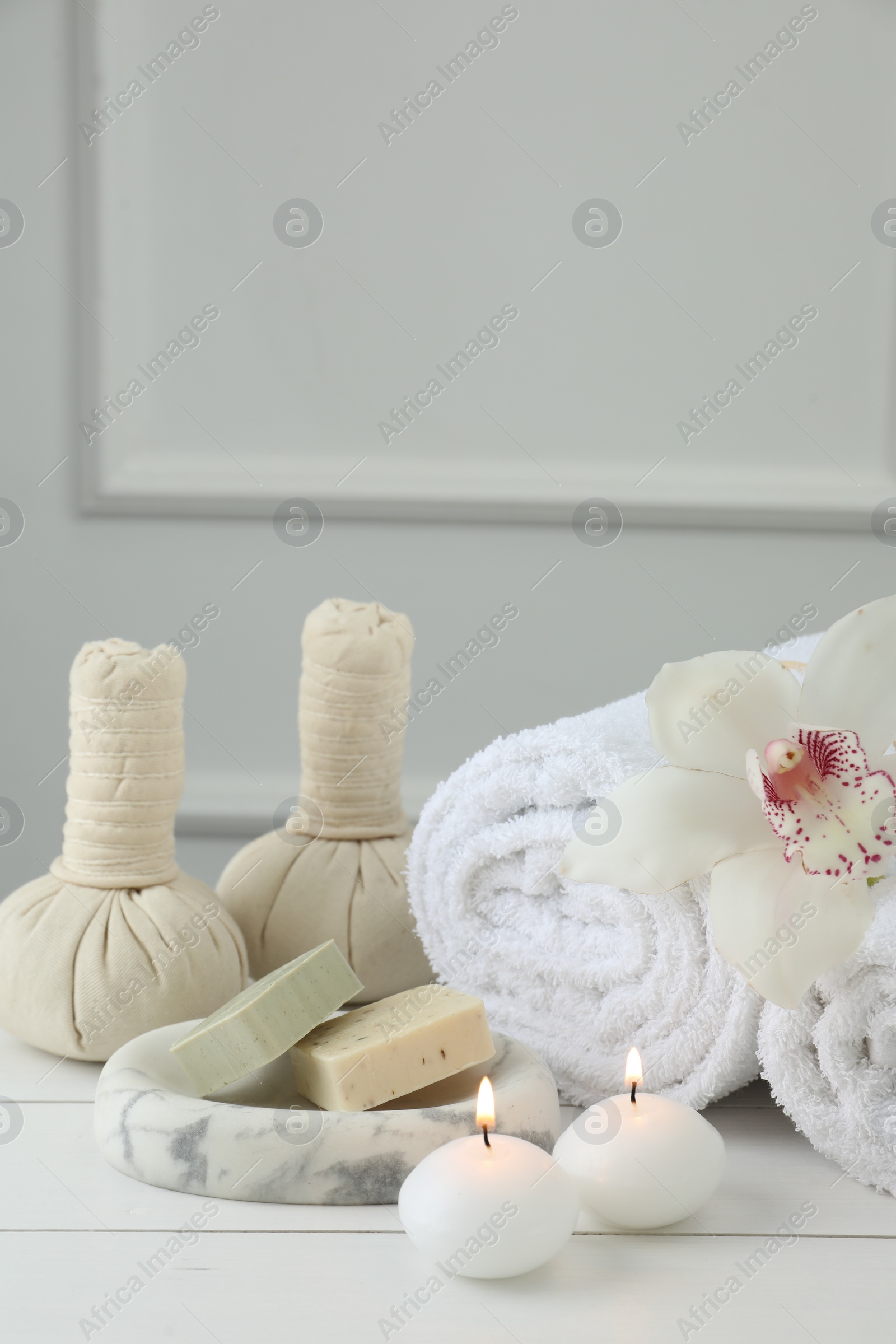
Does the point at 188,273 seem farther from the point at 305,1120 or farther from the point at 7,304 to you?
the point at 305,1120

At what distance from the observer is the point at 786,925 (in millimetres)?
406

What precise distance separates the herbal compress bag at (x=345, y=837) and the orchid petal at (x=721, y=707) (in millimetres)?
217

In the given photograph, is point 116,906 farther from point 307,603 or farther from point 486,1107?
point 307,603

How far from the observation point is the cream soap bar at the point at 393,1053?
427 mm

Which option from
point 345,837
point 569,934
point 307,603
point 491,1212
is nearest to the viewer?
point 491,1212

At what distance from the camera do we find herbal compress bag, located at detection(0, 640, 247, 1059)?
0.52 meters

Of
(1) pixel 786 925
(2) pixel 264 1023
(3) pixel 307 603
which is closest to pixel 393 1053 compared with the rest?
(2) pixel 264 1023

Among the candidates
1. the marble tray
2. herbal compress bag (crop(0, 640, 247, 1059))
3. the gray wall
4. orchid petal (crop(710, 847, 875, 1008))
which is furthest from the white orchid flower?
the gray wall

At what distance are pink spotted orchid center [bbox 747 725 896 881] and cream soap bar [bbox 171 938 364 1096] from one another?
18cm

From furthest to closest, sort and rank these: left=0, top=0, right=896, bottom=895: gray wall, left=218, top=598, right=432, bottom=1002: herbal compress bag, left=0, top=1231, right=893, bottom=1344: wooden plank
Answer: left=0, top=0, right=896, bottom=895: gray wall, left=218, top=598, right=432, bottom=1002: herbal compress bag, left=0, top=1231, right=893, bottom=1344: wooden plank

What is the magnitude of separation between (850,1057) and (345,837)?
31 centimetres

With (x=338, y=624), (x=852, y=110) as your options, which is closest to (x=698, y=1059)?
(x=338, y=624)

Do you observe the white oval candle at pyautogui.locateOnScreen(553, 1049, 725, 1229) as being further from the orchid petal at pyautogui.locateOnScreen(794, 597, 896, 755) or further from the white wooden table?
the orchid petal at pyautogui.locateOnScreen(794, 597, 896, 755)

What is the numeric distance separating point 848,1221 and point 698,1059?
84 millimetres
